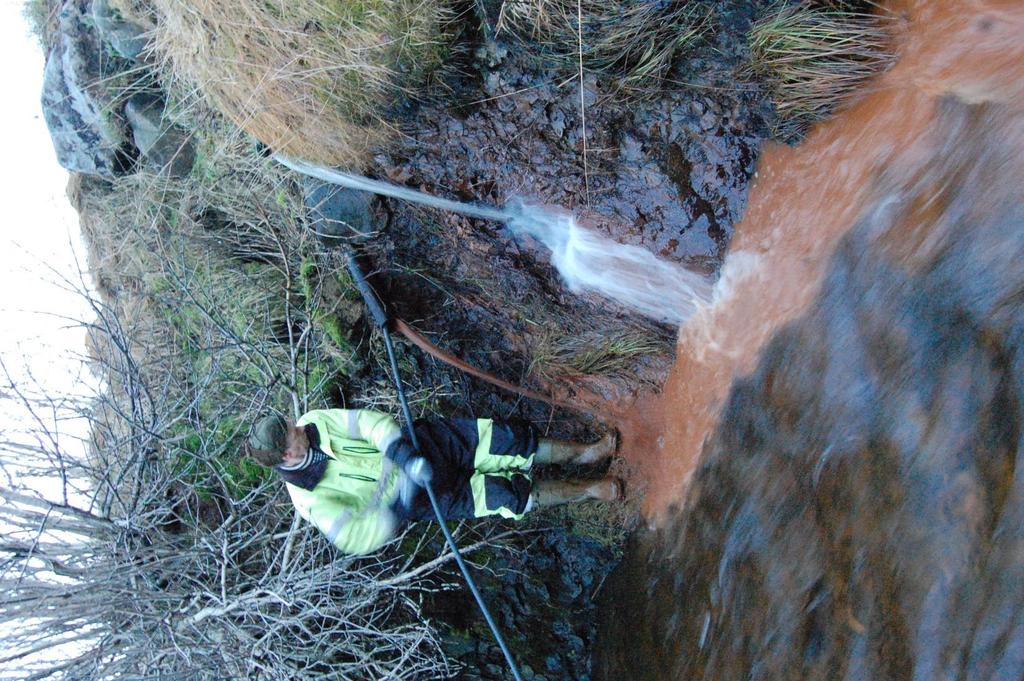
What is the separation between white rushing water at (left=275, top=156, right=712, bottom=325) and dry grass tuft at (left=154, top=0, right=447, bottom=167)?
0.48m

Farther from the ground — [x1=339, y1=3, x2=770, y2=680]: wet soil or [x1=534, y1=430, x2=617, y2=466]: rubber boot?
[x1=339, y1=3, x2=770, y2=680]: wet soil

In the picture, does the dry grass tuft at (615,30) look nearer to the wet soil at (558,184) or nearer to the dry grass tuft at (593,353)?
the wet soil at (558,184)

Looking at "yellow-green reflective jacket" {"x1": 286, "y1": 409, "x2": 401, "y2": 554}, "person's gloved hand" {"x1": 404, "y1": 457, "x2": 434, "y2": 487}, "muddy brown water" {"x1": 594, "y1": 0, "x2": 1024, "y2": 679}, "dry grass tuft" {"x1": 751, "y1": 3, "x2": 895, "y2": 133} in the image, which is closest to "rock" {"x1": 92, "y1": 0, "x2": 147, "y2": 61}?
"yellow-green reflective jacket" {"x1": 286, "y1": 409, "x2": 401, "y2": 554}

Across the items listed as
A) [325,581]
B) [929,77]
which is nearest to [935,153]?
[929,77]

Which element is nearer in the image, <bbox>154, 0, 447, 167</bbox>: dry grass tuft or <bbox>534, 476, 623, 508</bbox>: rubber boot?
<bbox>154, 0, 447, 167</bbox>: dry grass tuft

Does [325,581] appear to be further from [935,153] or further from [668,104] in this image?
[935,153]

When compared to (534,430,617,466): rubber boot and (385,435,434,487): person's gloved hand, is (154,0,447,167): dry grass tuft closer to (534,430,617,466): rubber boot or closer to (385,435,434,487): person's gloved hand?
(385,435,434,487): person's gloved hand

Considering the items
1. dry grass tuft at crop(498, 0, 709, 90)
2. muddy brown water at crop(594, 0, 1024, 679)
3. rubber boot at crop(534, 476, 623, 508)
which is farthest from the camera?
rubber boot at crop(534, 476, 623, 508)

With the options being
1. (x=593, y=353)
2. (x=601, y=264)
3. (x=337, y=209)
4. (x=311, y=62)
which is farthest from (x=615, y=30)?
(x=337, y=209)

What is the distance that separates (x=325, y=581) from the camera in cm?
464

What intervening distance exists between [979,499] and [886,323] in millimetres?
812

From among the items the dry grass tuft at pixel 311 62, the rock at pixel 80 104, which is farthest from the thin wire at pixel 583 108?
the rock at pixel 80 104

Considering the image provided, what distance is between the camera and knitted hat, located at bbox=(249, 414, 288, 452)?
3.73 metres

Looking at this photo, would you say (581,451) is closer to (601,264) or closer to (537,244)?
(601,264)
